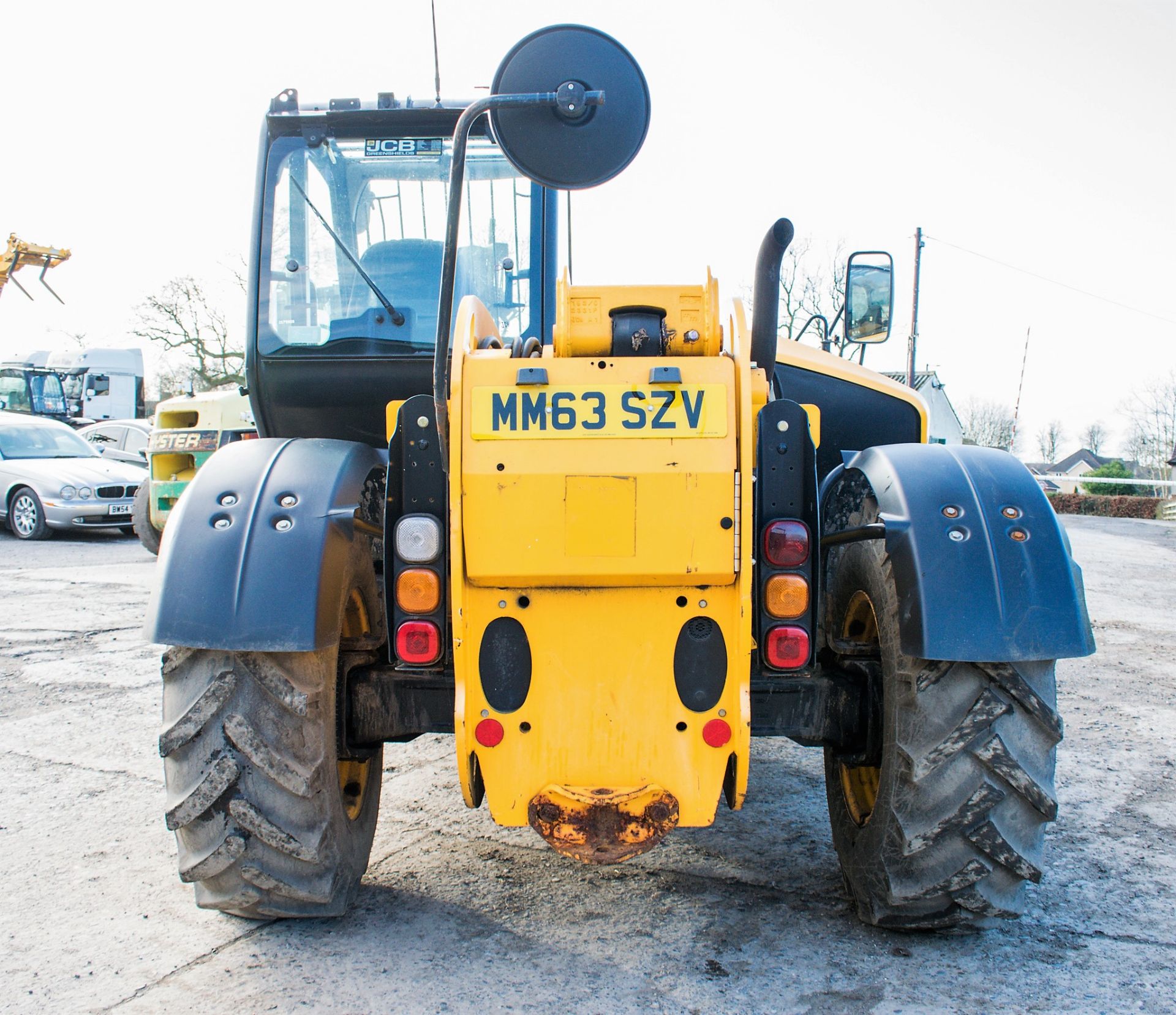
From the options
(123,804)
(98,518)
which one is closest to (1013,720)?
(123,804)

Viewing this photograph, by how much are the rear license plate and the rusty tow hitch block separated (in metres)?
0.90

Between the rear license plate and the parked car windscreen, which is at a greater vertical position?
the rear license plate

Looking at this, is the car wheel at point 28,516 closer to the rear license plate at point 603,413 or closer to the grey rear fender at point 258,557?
the grey rear fender at point 258,557

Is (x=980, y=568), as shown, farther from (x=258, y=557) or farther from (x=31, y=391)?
(x=31, y=391)

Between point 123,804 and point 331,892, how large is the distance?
166cm

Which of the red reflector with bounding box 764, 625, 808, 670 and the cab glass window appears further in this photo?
the cab glass window

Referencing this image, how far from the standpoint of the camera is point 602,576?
7.89 ft

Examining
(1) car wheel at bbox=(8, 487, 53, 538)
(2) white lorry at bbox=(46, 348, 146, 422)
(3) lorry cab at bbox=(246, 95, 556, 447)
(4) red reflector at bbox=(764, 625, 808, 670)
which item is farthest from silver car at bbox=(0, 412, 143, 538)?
(2) white lorry at bbox=(46, 348, 146, 422)

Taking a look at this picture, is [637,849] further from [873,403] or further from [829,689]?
[873,403]

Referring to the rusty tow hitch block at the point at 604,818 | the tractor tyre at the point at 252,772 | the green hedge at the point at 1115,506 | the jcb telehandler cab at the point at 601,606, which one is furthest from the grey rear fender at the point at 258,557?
the green hedge at the point at 1115,506

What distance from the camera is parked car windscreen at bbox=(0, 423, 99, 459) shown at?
15.1 metres

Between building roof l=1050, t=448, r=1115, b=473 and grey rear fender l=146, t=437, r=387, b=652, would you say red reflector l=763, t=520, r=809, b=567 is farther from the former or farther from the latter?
building roof l=1050, t=448, r=1115, b=473

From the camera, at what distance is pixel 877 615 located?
2.77 metres

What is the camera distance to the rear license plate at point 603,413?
2.40 m
